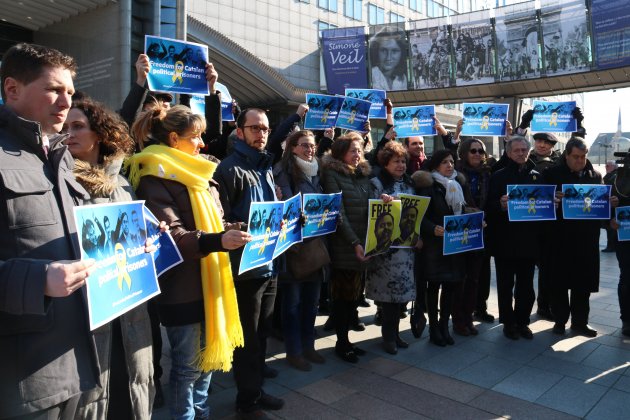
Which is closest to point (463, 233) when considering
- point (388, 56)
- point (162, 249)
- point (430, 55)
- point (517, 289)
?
point (517, 289)

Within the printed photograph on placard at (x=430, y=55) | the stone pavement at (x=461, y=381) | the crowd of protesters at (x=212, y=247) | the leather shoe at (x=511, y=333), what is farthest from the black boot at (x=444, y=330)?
the printed photograph on placard at (x=430, y=55)

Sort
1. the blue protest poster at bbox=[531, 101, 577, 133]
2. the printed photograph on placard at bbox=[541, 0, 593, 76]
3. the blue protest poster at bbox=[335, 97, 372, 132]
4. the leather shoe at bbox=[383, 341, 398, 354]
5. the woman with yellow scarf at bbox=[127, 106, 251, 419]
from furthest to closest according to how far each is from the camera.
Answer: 1. the printed photograph on placard at bbox=[541, 0, 593, 76]
2. the blue protest poster at bbox=[531, 101, 577, 133]
3. the blue protest poster at bbox=[335, 97, 372, 132]
4. the leather shoe at bbox=[383, 341, 398, 354]
5. the woman with yellow scarf at bbox=[127, 106, 251, 419]

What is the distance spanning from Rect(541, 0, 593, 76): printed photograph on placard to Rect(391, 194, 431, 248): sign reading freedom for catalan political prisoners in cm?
2663

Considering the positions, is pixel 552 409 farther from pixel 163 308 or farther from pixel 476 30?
pixel 476 30

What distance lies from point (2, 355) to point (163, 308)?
1.10m

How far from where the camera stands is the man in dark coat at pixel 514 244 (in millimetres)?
5066

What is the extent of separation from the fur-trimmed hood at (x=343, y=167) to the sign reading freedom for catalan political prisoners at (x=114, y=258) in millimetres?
2590

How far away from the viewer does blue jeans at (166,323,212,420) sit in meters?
2.71

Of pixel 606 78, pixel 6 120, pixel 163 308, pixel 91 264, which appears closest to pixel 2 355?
pixel 91 264

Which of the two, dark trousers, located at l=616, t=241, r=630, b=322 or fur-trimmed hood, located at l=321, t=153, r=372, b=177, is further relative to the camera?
dark trousers, located at l=616, t=241, r=630, b=322

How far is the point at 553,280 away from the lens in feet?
17.7

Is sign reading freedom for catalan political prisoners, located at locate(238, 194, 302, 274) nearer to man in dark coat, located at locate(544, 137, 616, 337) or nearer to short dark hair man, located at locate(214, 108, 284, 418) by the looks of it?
short dark hair man, located at locate(214, 108, 284, 418)

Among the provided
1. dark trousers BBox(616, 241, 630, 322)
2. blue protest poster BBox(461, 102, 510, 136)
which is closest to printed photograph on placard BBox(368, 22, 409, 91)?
blue protest poster BBox(461, 102, 510, 136)

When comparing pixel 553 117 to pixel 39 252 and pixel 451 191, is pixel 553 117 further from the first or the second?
pixel 39 252
